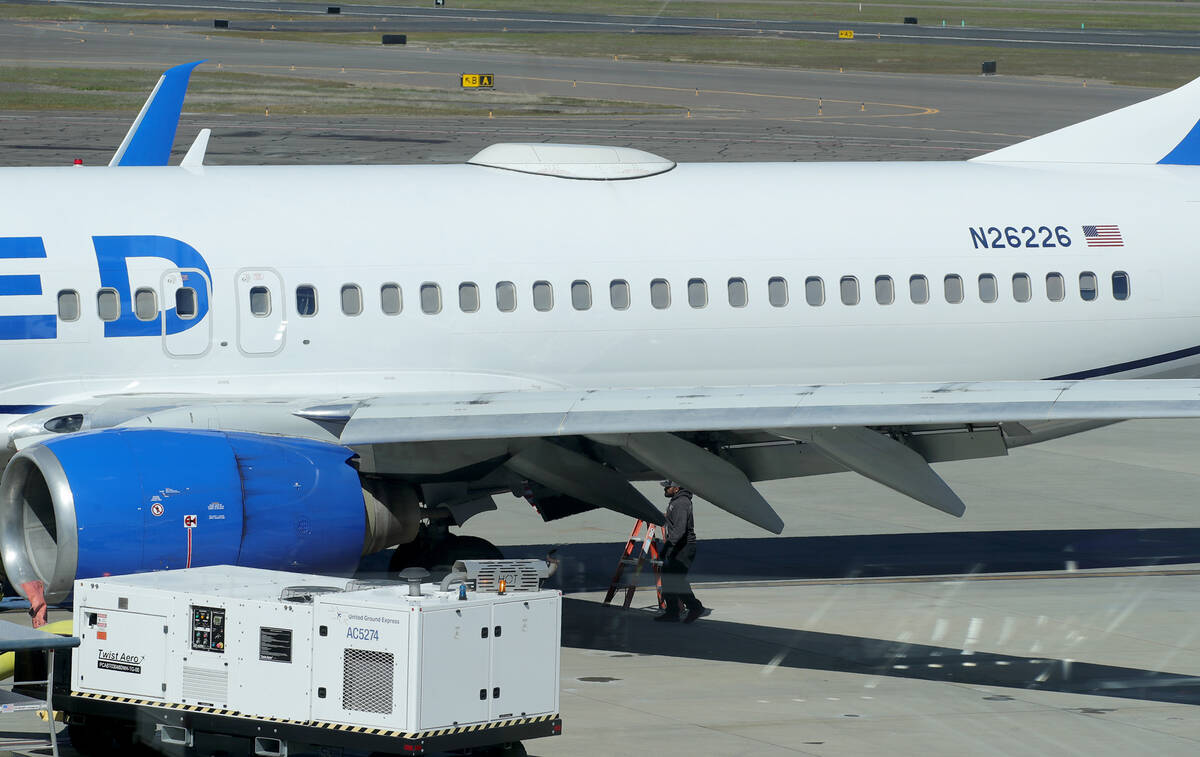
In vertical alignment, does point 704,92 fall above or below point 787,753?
above

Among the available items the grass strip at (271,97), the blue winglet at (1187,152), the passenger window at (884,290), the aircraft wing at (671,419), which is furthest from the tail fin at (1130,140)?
the grass strip at (271,97)

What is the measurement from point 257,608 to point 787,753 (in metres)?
4.76

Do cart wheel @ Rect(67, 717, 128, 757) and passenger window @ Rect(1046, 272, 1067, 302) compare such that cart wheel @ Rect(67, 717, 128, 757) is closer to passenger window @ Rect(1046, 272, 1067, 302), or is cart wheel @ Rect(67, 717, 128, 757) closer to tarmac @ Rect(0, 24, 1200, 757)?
tarmac @ Rect(0, 24, 1200, 757)

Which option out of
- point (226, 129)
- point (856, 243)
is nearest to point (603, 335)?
point (856, 243)

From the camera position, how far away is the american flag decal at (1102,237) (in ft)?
81.3

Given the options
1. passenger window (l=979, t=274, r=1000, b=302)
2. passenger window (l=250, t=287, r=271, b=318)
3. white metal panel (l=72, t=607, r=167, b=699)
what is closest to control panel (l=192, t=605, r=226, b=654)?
white metal panel (l=72, t=607, r=167, b=699)

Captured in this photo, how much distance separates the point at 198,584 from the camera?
52.9ft

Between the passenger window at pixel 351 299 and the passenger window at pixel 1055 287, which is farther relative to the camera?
the passenger window at pixel 1055 287

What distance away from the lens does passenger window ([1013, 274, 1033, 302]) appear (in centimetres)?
2452

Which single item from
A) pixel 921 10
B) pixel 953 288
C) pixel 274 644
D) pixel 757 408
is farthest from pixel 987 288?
pixel 921 10

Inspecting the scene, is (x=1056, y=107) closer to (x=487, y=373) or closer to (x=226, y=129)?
(x=226, y=129)

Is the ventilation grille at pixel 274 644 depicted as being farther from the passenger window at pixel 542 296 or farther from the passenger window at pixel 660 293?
the passenger window at pixel 660 293

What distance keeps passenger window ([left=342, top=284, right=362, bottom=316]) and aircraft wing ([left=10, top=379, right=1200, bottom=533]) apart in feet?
3.99

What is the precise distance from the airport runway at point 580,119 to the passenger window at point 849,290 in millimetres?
41415
